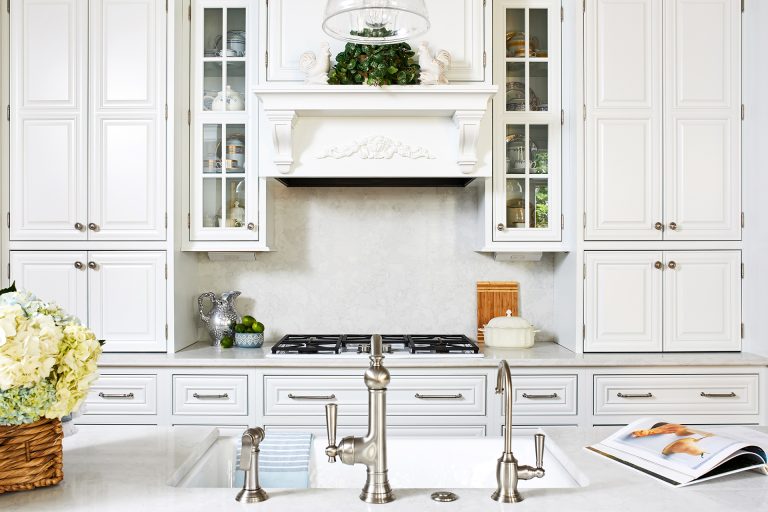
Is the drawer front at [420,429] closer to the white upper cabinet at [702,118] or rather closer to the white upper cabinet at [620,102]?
the white upper cabinet at [620,102]

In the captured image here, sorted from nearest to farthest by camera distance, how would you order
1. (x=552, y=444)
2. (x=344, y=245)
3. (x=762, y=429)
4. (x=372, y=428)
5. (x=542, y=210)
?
(x=372, y=428) < (x=552, y=444) < (x=762, y=429) < (x=542, y=210) < (x=344, y=245)

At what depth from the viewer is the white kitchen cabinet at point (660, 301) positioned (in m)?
2.94

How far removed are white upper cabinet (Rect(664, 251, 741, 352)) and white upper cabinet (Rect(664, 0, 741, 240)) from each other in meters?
0.12

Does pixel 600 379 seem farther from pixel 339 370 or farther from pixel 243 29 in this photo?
pixel 243 29

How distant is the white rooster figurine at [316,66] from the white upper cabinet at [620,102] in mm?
1163

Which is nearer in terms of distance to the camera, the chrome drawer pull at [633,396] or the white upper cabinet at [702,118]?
the chrome drawer pull at [633,396]

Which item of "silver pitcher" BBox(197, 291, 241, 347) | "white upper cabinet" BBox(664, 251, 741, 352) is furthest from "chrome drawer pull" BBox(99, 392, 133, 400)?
"white upper cabinet" BBox(664, 251, 741, 352)

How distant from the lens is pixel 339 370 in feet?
9.11

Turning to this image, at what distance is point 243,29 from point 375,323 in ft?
5.20

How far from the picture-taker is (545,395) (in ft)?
9.19

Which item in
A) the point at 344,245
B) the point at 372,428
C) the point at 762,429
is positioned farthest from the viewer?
the point at 344,245

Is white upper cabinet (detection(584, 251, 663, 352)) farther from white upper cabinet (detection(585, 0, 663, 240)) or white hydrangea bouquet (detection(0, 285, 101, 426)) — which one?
white hydrangea bouquet (detection(0, 285, 101, 426))

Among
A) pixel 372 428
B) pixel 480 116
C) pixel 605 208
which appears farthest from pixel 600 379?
pixel 372 428

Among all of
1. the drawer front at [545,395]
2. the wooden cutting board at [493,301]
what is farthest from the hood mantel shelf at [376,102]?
the drawer front at [545,395]
